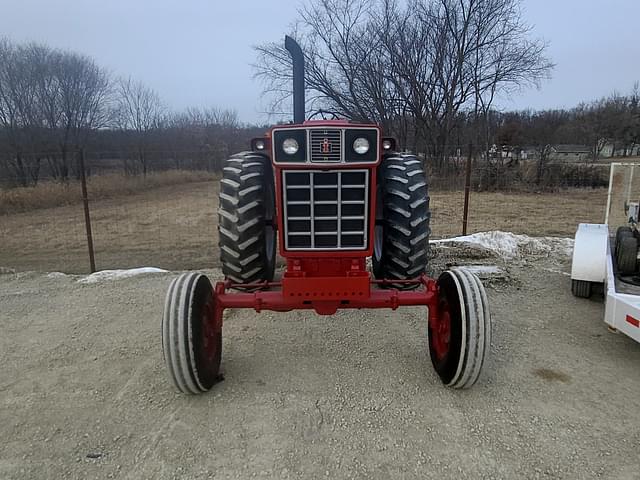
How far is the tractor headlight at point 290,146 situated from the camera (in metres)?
2.76

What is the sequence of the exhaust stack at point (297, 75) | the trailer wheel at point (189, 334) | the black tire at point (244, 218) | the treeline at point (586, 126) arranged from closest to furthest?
the trailer wheel at point (189, 334) → the black tire at point (244, 218) → the exhaust stack at point (297, 75) → the treeline at point (586, 126)

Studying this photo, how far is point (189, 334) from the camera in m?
2.67

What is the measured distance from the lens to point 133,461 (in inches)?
93.1

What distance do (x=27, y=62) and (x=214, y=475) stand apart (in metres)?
25.8

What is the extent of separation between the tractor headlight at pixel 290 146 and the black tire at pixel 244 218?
0.74 m

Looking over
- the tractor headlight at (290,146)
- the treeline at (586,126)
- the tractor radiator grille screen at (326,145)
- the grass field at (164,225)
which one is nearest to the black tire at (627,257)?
the tractor radiator grille screen at (326,145)

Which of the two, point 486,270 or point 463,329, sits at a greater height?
point 463,329

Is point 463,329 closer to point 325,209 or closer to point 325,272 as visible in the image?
point 325,272

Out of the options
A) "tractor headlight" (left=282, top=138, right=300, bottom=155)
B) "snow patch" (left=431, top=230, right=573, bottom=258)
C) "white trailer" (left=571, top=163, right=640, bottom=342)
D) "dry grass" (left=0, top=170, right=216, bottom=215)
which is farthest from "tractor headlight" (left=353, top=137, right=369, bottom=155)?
"dry grass" (left=0, top=170, right=216, bottom=215)

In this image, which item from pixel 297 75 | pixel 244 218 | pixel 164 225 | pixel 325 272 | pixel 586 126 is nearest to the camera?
pixel 325 272

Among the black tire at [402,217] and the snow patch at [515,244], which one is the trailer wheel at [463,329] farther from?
the snow patch at [515,244]

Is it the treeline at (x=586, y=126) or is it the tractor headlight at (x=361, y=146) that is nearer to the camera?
the tractor headlight at (x=361, y=146)

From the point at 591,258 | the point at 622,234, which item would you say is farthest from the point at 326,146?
the point at 622,234

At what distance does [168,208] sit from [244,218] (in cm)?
1109
